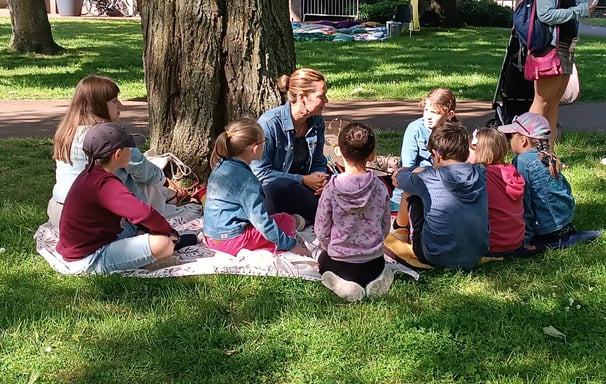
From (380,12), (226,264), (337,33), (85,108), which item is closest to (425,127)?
(226,264)

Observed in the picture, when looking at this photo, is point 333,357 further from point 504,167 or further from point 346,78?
point 346,78

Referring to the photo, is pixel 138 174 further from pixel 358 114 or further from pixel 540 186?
pixel 358 114

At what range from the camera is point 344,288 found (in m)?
3.79

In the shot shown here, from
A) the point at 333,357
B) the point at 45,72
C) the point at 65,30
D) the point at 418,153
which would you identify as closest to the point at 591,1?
the point at 418,153

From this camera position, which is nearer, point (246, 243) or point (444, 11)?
point (246, 243)

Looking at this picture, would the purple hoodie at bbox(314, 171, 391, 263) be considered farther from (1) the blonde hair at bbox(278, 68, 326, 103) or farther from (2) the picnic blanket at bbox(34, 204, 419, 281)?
(1) the blonde hair at bbox(278, 68, 326, 103)

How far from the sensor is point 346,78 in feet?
39.2

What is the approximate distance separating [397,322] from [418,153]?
1.97 meters

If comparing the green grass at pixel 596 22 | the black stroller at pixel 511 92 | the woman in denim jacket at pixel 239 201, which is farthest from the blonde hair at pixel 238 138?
the green grass at pixel 596 22

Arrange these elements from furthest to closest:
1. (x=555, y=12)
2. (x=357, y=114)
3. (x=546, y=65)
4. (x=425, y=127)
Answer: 1. (x=357, y=114)
2. (x=546, y=65)
3. (x=555, y=12)
4. (x=425, y=127)

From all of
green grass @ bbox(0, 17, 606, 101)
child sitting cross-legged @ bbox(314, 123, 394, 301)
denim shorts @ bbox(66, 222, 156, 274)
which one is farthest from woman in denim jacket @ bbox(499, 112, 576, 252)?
green grass @ bbox(0, 17, 606, 101)

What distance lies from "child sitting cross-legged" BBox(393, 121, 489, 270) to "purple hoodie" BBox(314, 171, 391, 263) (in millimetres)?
352

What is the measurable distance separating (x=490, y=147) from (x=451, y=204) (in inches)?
26.0

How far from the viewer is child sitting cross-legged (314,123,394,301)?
12.4 ft
